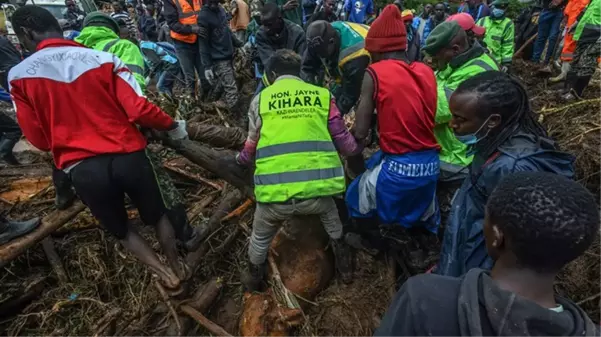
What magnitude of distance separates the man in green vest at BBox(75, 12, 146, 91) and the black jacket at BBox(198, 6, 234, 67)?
1.41 m

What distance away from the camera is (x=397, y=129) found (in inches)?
95.8

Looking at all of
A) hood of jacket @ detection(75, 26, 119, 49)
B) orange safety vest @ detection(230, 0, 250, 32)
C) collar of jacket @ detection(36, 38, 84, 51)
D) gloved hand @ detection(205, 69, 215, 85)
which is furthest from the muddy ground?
orange safety vest @ detection(230, 0, 250, 32)

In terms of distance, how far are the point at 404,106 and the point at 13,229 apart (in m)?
3.00

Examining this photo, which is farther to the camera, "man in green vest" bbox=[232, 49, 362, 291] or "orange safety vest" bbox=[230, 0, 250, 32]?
"orange safety vest" bbox=[230, 0, 250, 32]

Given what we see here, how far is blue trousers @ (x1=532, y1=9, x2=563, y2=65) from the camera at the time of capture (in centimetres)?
711

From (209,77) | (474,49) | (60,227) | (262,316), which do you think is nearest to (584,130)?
(474,49)

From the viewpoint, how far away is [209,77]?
5480 millimetres

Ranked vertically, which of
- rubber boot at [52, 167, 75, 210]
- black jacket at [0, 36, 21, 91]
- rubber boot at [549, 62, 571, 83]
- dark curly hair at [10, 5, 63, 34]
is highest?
dark curly hair at [10, 5, 63, 34]

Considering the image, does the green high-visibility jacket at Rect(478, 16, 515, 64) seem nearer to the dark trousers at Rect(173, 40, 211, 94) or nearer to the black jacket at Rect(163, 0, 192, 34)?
the dark trousers at Rect(173, 40, 211, 94)

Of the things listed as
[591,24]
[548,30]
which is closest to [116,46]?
[591,24]

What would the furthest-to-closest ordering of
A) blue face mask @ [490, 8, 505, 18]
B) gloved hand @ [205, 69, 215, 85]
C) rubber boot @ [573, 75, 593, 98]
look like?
blue face mask @ [490, 8, 505, 18], gloved hand @ [205, 69, 215, 85], rubber boot @ [573, 75, 593, 98]

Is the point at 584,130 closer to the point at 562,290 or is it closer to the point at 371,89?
the point at 562,290

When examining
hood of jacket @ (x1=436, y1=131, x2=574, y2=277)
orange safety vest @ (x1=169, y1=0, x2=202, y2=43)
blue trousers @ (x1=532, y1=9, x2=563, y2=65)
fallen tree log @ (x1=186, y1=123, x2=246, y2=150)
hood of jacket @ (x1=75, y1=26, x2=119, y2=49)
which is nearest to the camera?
hood of jacket @ (x1=436, y1=131, x2=574, y2=277)

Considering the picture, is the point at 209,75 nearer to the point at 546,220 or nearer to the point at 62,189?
the point at 62,189
